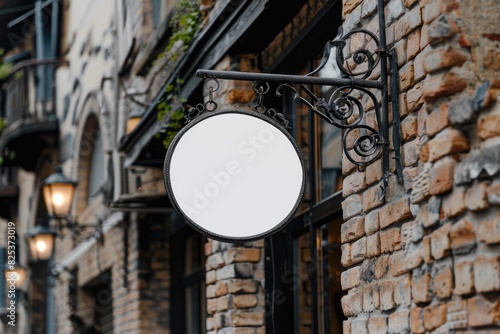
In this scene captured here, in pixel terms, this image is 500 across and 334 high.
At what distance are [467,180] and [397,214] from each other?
837 millimetres

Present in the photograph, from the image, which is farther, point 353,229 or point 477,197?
point 353,229

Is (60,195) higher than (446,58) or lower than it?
higher

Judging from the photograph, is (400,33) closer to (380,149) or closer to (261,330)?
(380,149)

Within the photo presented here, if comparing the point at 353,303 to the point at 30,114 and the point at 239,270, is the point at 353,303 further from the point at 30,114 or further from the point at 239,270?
the point at 30,114

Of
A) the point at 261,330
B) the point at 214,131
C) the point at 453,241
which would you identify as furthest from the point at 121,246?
the point at 453,241

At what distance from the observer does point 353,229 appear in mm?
4828

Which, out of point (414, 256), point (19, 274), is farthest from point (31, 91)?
point (414, 256)

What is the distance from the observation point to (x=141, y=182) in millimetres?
9961

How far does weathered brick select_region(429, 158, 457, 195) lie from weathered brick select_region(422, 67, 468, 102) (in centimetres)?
25

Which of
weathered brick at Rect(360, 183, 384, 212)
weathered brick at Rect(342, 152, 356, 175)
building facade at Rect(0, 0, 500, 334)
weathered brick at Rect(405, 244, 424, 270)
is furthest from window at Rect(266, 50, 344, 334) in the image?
weathered brick at Rect(405, 244, 424, 270)

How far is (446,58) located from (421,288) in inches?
33.7

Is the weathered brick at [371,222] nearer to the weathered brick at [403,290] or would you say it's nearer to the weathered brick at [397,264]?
the weathered brick at [397,264]

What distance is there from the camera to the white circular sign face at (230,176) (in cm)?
465

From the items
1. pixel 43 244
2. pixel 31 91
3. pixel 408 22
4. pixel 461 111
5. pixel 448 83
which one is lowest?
pixel 461 111
